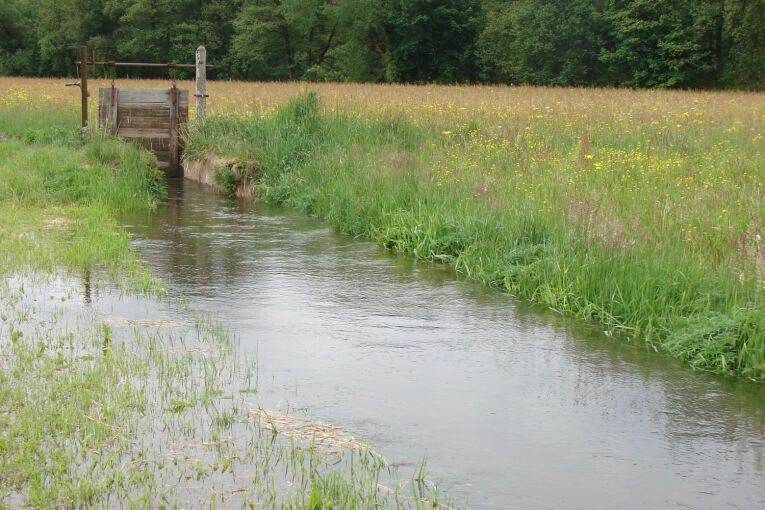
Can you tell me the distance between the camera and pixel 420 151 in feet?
46.9

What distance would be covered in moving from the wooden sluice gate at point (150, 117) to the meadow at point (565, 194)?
0.60 m

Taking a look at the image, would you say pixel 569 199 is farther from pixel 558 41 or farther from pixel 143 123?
pixel 558 41

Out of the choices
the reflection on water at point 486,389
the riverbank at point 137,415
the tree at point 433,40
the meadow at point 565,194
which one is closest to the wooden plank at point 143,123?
the meadow at point 565,194

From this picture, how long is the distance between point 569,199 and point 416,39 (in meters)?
46.6

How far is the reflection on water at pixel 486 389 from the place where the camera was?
15.3ft

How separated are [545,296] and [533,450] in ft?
11.4

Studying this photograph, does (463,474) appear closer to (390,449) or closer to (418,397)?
(390,449)

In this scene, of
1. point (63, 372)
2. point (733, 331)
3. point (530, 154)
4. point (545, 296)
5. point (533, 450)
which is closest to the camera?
point (533, 450)

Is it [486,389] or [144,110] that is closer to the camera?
[486,389]

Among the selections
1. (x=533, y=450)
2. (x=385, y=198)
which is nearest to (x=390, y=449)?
(x=533, y=450)

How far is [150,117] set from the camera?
58.3ft

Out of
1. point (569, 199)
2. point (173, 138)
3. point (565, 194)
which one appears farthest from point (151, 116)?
point (569, 199)

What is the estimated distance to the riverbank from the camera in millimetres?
4277

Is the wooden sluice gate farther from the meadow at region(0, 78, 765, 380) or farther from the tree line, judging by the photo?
the tree line
